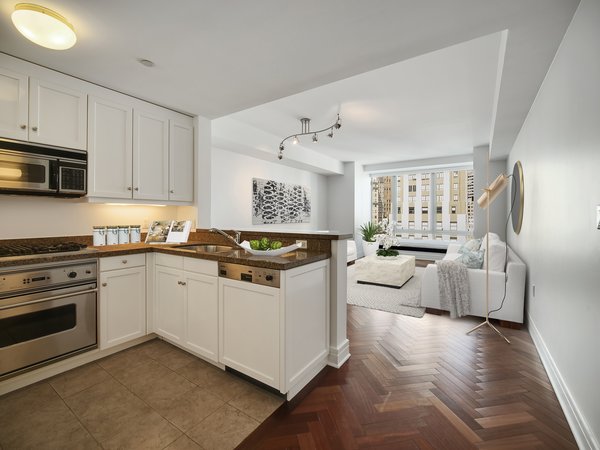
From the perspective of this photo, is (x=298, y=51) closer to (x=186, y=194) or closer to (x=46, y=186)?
(x=186, y=194)

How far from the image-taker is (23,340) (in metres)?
1.97

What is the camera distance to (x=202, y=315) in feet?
7.29

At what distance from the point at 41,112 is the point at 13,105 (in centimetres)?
16

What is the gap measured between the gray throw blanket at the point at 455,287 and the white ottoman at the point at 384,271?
42.9 inches

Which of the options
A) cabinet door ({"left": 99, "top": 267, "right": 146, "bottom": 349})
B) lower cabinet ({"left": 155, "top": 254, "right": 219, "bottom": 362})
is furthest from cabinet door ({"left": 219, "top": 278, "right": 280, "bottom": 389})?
cabinet door ({"left": 99, "top": 267, "right": 146, "bottom": 349})

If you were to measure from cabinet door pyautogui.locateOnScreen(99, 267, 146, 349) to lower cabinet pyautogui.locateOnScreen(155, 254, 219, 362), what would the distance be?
0.14 metres

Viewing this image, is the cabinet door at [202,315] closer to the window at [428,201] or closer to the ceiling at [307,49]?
the ceiling at [307,49]

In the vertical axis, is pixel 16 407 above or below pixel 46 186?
below

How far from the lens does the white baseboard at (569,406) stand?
139 centimetres

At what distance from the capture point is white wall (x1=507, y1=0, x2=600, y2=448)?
4.60 feet

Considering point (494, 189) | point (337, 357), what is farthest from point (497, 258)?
point (337, 357)

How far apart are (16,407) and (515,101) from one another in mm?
4824

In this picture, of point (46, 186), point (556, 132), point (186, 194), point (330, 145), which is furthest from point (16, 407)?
point (330, 145)

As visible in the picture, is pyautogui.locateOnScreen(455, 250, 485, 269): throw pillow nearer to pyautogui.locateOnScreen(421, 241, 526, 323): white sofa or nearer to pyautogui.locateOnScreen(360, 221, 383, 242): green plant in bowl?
pyautogui.locateOnScreen(421, 241, 526, 323): white sofa
